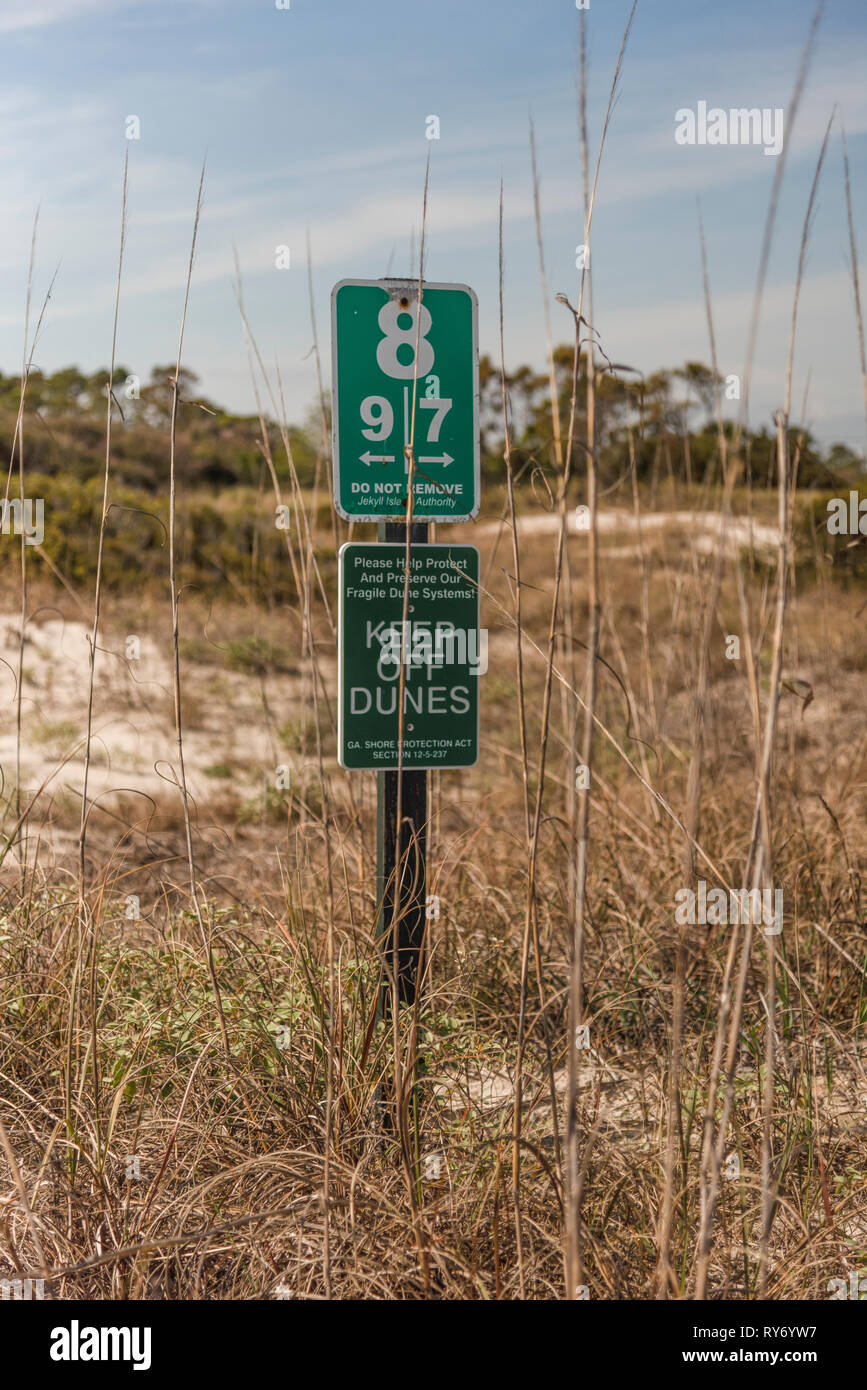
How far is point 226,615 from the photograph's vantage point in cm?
969

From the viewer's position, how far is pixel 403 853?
2057mm

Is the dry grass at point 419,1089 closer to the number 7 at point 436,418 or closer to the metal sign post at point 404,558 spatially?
the metal sign post at point 404,558

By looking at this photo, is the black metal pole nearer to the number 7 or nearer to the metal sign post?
the metal sign post

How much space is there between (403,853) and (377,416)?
0.89m

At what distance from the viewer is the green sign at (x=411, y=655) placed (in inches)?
81.1

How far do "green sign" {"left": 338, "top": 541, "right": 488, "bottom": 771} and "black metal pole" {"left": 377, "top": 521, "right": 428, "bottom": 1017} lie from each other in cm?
6

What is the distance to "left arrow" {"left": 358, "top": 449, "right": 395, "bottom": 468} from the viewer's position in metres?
2.05

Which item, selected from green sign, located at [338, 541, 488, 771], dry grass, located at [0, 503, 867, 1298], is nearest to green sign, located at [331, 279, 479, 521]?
green sign, located at [338, 541, 488, 771]

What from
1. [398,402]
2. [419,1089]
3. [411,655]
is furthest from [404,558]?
[419,1089]

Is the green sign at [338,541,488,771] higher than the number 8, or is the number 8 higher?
the number 8

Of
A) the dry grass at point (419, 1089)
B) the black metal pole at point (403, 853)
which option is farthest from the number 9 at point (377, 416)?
the dry grass at point (419, 1089)

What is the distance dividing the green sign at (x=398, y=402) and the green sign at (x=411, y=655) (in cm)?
11

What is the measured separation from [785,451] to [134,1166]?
1546 millimetres

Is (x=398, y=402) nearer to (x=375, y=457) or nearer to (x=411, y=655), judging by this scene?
(x=375, y=457)
